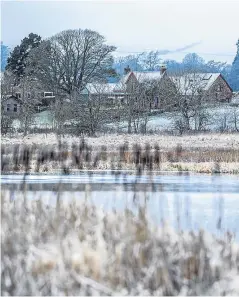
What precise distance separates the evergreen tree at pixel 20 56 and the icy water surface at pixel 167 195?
2.39m

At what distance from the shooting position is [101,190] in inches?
349

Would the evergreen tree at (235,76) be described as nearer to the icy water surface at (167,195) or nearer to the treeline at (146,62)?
the treeline at (146,62)

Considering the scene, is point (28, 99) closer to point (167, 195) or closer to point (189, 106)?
point (167, 195)

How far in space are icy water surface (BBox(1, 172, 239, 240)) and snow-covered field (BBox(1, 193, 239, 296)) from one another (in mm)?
448

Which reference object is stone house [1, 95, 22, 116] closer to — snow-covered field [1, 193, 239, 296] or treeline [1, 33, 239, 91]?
treeline [1, 33, 239, 91]

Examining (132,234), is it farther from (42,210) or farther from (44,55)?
(44,55)

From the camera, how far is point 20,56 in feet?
41.9

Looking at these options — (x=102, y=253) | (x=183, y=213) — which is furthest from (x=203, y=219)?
(x=102, y=253)

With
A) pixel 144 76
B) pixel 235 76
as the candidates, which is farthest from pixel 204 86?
pixel 235 76

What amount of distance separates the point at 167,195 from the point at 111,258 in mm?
4116

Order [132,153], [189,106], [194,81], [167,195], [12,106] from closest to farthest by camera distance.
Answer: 1. [167,195]
2. [12,106]
3. [132,153]
4. [194,81]
5. [189,106]

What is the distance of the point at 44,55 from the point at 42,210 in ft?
22.4

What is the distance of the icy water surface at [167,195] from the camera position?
260 inches

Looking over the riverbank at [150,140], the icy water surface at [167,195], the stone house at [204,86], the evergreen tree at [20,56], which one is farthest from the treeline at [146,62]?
the icy water surface at [167,195]
